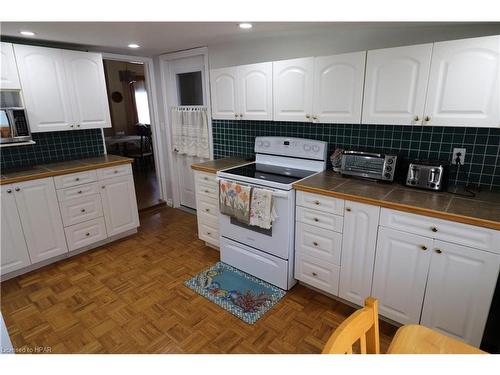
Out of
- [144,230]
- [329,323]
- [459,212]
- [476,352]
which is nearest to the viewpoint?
[476,352]

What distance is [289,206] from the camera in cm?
209

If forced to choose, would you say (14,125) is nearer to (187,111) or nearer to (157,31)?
(157,31)

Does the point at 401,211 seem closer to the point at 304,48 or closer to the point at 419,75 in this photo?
the point at 419,75

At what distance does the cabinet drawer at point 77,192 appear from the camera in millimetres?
2641

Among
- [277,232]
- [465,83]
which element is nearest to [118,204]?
[277,232]

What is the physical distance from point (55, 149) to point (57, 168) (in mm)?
442

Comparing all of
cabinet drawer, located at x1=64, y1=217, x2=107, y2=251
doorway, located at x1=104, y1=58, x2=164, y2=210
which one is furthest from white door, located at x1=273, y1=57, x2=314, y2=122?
doorway, located at x1=104, y1=58, x2=164, y2=210

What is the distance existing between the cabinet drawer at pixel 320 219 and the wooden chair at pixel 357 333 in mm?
1090

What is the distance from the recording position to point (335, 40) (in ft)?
7.48

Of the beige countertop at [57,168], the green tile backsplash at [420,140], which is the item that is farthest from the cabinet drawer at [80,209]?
the green tile backsplash at [420,140]

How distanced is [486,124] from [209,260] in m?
2.37

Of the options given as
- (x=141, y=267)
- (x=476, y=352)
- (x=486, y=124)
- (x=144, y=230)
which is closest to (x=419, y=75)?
(x=486, y=124)

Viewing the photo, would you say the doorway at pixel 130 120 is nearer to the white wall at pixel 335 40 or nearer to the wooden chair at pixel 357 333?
the white wall at pixel 335 40

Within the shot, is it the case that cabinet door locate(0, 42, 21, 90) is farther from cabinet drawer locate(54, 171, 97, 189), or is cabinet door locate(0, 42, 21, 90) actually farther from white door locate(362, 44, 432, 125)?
white door locate(362, 44, 432, 125)
